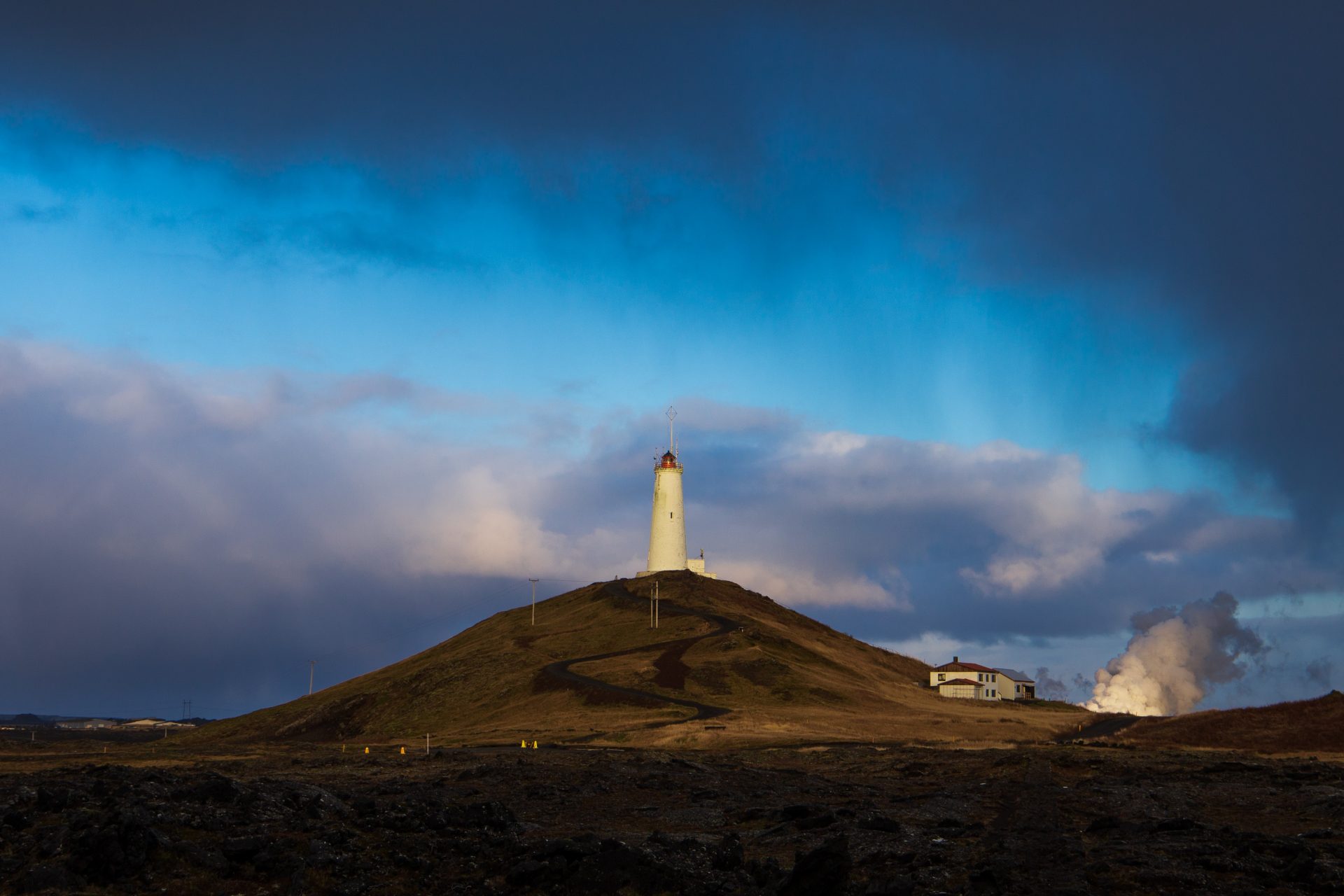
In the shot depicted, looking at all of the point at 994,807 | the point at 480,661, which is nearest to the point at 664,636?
the point at 480,661

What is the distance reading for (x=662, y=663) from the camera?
129 metres

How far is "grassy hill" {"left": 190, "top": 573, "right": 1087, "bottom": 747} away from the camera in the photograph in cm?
9531

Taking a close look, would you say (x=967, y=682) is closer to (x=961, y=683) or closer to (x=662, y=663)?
(x=961, y=683)

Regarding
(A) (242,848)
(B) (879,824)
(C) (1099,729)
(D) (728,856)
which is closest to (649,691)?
(C) (1099,729)

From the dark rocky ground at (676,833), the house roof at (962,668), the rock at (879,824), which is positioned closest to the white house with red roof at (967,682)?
the house roof at (962,668)

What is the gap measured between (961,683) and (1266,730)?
69874mm

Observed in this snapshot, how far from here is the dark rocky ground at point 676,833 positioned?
89.5 ft

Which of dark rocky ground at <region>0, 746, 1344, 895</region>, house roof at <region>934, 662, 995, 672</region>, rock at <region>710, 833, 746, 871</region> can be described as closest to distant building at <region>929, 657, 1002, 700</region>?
house roof at <region>934, 662, 995, 672</region>

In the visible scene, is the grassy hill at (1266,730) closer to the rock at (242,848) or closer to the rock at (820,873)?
the rock at (820,873)

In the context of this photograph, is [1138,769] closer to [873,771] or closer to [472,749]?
[873,771]

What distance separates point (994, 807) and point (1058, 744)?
42.4m

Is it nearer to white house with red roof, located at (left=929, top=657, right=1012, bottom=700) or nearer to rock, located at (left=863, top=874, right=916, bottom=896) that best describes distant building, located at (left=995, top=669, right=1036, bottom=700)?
white house with red roof, located at (left=929, top=657, right=1012, bottom=700)

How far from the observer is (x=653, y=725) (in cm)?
9362

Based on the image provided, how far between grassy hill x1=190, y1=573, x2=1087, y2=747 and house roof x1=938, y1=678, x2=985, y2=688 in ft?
17.9
